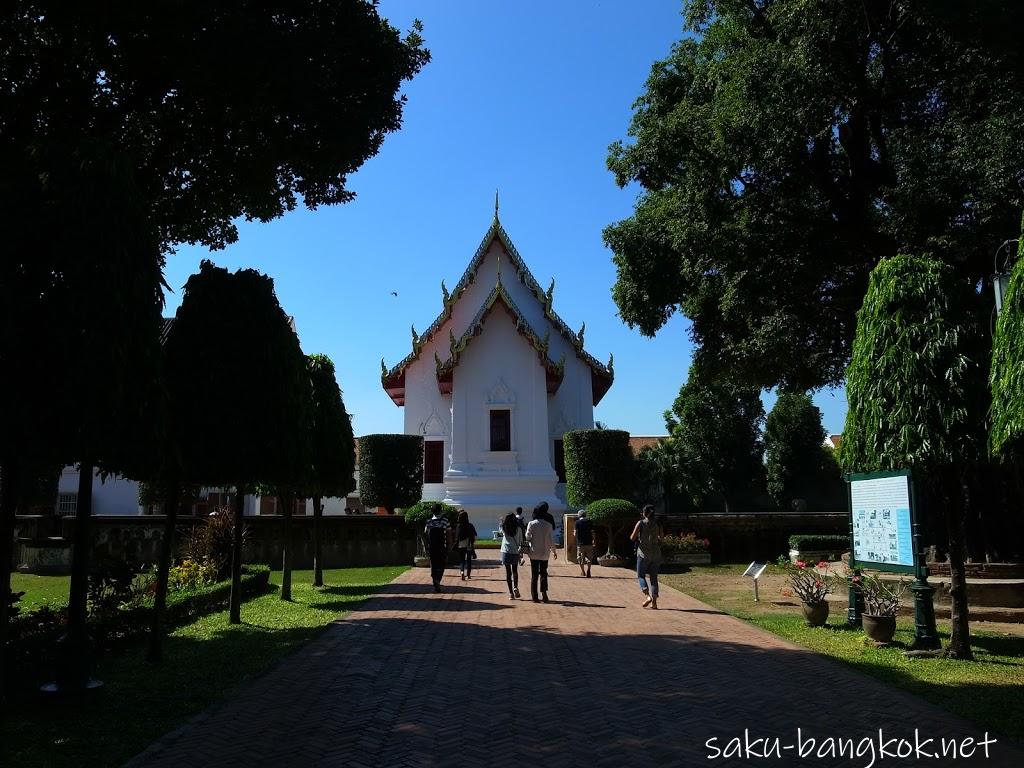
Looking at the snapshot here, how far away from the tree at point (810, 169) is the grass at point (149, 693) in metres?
11.5

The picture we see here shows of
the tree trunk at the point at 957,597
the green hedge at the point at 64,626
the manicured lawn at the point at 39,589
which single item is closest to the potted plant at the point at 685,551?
the green hedge at the point at 64,626

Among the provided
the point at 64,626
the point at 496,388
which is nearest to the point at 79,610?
the point at 64,626

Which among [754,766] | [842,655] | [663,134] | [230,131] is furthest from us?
[663,134]

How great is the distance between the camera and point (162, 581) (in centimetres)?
897

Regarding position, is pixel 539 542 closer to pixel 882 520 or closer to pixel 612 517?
pixel 882 520

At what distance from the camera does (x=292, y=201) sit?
14.2 m

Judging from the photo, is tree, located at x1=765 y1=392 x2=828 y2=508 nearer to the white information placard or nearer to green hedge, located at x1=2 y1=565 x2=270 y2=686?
the white information placard

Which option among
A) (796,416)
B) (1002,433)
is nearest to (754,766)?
(1002,433)

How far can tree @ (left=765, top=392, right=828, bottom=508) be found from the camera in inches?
1668

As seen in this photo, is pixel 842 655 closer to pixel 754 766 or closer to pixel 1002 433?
pixel 1002 433

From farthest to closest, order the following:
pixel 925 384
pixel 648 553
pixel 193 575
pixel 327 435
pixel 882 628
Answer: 1. pixel 327 435
2. pixel 193 575
3. pixel 648 553
4. pixel 882 628
5. pixel 925 384

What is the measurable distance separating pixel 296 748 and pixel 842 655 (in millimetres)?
6616

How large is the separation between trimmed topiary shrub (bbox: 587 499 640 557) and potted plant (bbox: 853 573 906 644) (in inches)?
450

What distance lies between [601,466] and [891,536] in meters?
18.1
